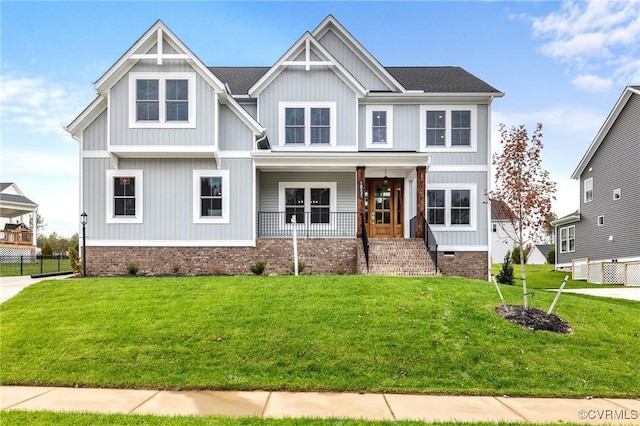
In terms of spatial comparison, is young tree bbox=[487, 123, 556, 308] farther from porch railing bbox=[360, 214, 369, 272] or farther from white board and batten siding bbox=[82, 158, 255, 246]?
white board and batten siding bbox=[82, 158, 255, 246]

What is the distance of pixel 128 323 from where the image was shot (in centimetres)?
816

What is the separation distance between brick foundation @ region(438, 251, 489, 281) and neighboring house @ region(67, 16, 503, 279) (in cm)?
5

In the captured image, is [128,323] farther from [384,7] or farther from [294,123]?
[384,7]

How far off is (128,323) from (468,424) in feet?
20.8

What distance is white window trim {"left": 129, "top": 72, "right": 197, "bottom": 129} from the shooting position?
47.5ft

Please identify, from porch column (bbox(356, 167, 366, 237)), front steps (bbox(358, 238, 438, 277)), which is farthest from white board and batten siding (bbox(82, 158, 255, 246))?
front steps (bbox(358, 238, 438, 277))

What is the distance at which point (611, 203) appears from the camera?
24.6 meters

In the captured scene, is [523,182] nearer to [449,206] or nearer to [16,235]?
[449,206]

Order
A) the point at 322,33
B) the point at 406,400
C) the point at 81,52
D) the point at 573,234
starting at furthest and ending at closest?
1. the point at 573,234
2. the point at 322,33
3. the point at 81,52
4. the point at 406,400

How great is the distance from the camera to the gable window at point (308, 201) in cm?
1714

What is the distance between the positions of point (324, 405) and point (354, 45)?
15858 millimetres

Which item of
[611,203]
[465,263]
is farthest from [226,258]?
[611,203]

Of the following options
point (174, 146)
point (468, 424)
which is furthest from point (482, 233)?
point (468, 424)

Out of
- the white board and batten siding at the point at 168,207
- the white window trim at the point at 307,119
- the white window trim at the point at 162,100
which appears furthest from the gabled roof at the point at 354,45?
the white board and batten siding at the point at 168,207
